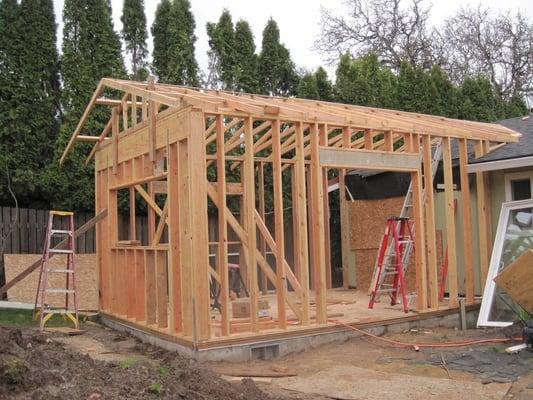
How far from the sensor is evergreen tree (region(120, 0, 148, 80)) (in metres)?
14.1

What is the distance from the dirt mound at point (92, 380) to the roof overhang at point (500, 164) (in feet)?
18.9

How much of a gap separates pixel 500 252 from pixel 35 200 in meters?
8.59

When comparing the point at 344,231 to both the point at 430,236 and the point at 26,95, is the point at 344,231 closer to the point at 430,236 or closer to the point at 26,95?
the point at 430,236

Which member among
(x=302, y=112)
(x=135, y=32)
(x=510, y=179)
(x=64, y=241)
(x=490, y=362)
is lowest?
(x=490, y=362)

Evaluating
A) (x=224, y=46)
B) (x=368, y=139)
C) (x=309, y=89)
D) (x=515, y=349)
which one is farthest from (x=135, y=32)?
(x=515, y=349)

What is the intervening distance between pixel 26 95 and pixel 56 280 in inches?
142

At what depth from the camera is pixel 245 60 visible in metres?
15.0

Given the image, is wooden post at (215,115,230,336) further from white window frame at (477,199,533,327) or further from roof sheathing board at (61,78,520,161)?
white window frame at (477,199,533,327)

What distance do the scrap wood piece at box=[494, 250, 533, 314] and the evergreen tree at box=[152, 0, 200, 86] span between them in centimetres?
894

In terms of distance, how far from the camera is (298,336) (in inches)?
297

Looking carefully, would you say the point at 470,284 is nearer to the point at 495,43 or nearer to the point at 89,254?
the point at 89,254

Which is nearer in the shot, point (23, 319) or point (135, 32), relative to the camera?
point (23, 319)

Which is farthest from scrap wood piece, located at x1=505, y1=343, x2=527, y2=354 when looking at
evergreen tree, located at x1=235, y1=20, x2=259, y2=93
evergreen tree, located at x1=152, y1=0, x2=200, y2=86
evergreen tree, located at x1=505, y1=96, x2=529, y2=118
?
evergreen tree, located at x1=505, y1=96, x2=529, y2=118

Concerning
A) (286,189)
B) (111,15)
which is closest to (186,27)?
(111,15)
